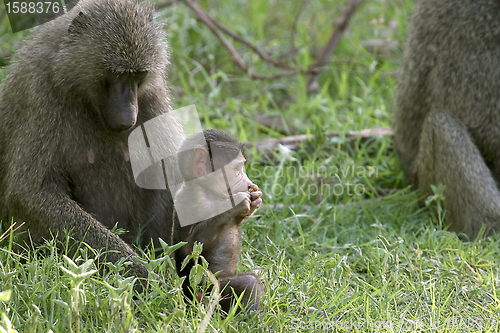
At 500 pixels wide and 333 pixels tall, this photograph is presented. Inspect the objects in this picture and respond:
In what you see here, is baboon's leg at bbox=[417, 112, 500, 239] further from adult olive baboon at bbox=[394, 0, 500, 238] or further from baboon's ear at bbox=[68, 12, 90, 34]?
baboon's ear at bbox=[68, 12, 90, 34]

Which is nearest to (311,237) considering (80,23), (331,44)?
(80,23)

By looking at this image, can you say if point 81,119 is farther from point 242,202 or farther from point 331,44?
point 331,44

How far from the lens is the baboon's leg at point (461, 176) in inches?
147

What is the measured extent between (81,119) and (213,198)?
0.75 m

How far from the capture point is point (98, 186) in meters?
2.97

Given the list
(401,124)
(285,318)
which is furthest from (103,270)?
(401,124)

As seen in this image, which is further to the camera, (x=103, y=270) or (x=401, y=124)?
(x=401, y=124)

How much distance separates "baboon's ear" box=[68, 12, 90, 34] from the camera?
284 cm

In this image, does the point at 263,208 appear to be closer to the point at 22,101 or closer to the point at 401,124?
the point at 401,124

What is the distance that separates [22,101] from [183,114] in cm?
217

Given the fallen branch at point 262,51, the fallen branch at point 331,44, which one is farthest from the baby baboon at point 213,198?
the fallen branch at point 331,44

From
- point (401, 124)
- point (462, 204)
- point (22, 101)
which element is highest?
point (22, 101)

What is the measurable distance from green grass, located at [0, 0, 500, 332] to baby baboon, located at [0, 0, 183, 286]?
7.1 inches

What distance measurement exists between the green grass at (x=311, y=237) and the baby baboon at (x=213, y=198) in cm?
20
